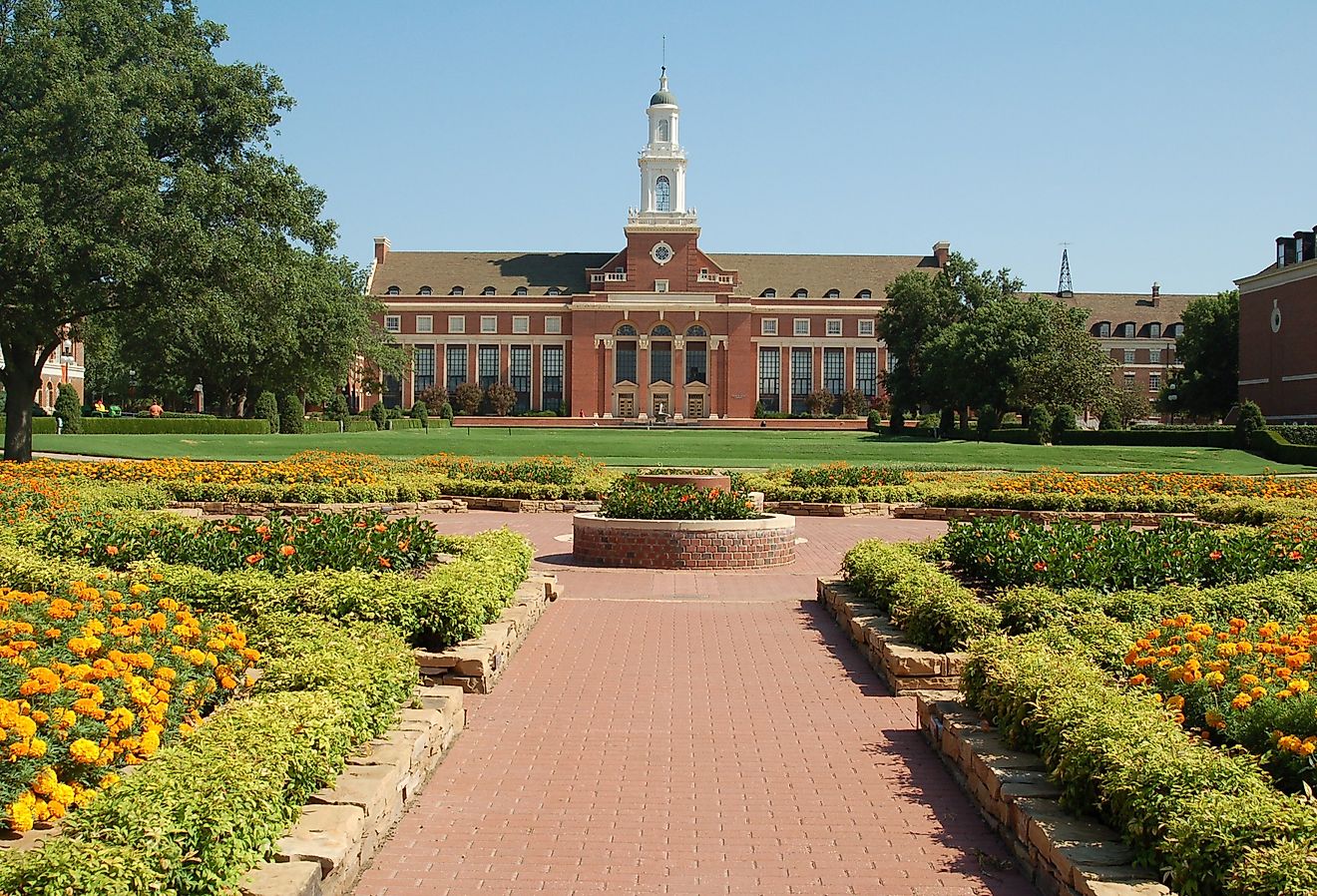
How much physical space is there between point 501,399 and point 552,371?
5641 millimetres

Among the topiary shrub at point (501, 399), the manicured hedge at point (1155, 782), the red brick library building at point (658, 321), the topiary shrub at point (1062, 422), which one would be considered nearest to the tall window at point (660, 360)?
the red brick library building at point (658, 321)

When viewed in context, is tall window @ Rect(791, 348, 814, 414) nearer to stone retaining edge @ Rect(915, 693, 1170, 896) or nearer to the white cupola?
the white cupola

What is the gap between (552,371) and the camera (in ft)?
315

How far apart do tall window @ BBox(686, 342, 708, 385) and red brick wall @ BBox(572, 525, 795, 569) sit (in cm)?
8052

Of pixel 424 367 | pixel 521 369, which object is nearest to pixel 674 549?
pixel 521 369

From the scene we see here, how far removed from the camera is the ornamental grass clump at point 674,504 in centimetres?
1375

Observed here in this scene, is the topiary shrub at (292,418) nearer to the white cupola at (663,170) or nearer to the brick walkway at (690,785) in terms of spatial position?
the white cupola at (663,170)

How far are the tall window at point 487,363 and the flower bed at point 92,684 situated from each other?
295 ft

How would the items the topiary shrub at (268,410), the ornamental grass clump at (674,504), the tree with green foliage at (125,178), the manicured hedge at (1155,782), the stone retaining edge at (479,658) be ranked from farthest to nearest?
the topiary shrub at (268,410)
the tree with green foliage at (125,178)
the ornamental grass clump at (674,504)
the stone retaining edge at (479,658)
the manicured hedge at (1155,782)

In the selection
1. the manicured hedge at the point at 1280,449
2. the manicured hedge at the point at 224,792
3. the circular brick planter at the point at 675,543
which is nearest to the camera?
the manicured hedge at the point at 224,792

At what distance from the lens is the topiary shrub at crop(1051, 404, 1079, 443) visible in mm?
A: 51812

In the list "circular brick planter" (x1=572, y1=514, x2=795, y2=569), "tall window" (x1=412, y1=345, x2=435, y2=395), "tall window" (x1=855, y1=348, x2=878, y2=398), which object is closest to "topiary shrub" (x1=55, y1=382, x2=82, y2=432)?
"circular brick planter" (x1=572, y1=514, x2=795, y2=569)

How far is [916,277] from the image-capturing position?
72.2m

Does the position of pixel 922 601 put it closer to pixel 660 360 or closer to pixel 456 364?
pixel 660 360
